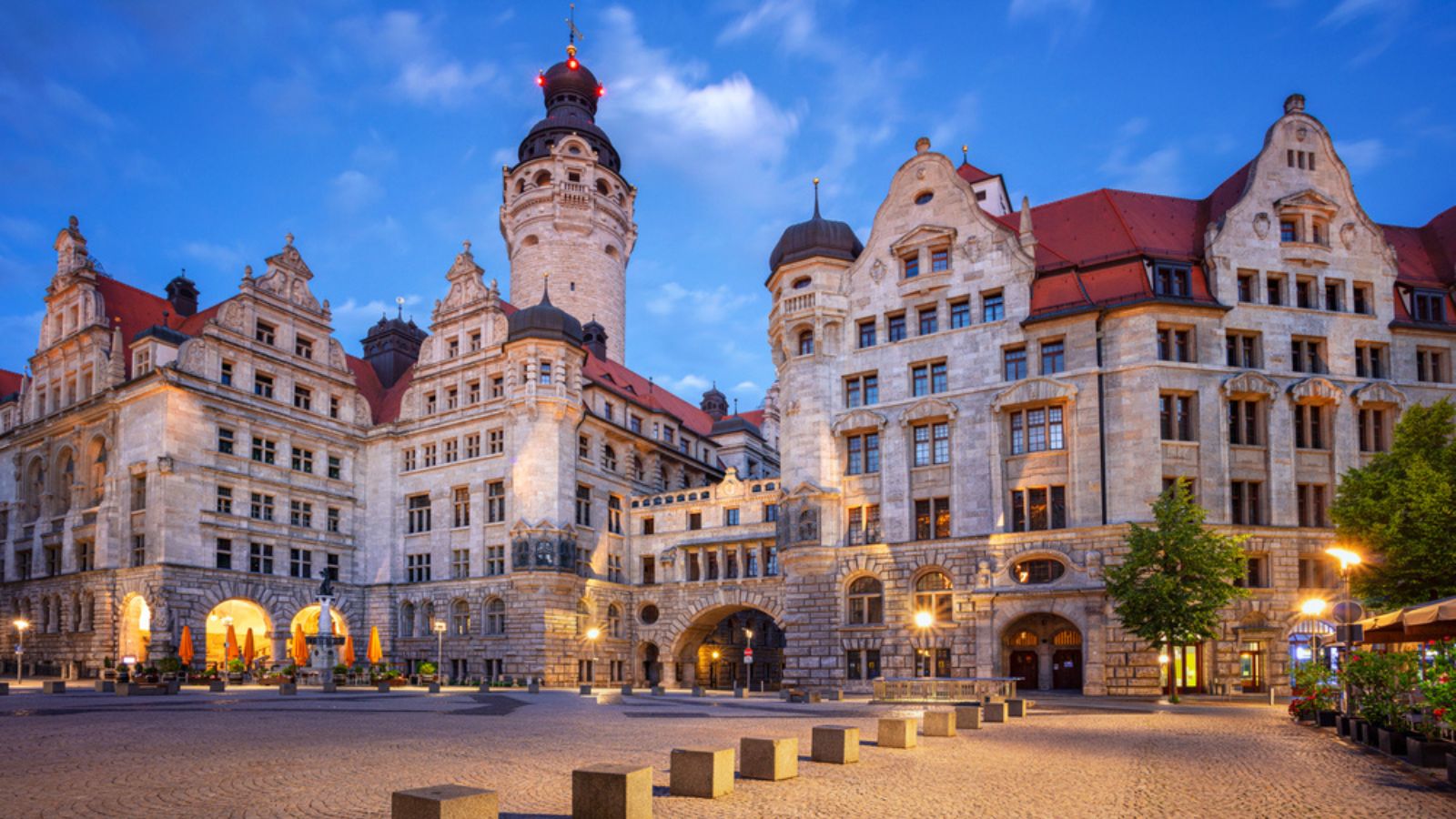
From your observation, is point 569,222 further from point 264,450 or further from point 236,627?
point 236,627

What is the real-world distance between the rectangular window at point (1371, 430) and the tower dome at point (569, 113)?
59941 mm

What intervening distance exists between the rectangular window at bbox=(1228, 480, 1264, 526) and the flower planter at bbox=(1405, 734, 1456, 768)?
99.4 ft

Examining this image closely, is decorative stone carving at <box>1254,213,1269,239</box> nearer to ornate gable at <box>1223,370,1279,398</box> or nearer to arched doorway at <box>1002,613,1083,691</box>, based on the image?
ornate gable at <box>1223,370,1279,398</box>

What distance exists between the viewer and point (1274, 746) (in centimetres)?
2114

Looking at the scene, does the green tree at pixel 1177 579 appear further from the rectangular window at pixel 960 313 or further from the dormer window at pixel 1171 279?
the rectangular window at pixel 960 313

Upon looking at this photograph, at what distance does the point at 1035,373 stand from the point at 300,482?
42306 mm

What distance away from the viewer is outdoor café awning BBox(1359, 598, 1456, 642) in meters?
18.3

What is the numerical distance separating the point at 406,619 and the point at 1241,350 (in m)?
48.3

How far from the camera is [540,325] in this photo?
202ft

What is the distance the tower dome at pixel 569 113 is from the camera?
87.5m

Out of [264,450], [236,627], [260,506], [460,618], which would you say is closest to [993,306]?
[460,618]

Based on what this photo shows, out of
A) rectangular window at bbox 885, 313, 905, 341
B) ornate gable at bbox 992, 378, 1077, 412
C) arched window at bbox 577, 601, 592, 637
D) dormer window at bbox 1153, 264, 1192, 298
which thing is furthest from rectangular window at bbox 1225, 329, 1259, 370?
arched window at bbox 577, 601, 592, 637

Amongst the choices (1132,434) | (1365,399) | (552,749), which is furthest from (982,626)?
(552,749)

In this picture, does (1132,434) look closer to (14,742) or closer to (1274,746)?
(1274,746)
